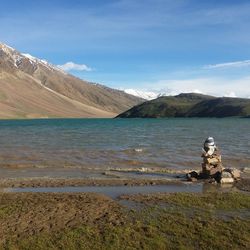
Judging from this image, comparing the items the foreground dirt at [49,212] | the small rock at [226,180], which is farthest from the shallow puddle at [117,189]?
the foreground dirt at [49,212]

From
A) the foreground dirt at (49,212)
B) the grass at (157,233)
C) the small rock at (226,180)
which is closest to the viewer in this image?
the grass at (157,233)

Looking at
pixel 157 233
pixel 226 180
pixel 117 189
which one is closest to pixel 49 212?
pixel 157 233

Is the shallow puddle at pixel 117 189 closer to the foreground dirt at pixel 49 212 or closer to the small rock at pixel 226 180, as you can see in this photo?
the small rock at pixel 226 180

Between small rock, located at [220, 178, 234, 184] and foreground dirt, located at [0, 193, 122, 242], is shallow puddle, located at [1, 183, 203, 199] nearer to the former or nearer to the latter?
small rock, located at [220, 178, 234, 184]

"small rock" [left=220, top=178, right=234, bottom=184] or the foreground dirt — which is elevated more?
"small rock" [left=220, top=178, right=234, bottom=184]

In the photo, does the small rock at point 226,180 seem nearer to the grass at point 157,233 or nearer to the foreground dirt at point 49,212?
the grass at point 157,233

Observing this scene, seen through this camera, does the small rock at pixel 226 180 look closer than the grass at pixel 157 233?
No

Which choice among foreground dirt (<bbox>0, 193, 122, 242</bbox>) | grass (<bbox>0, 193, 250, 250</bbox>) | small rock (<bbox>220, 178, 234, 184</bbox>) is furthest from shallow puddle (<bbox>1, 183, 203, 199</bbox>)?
grass (<bbox>0, 193, 250, 250</bbox>)

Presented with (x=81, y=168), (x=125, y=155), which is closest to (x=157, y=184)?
(x=81, y=168)

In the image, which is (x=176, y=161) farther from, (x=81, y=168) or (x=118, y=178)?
(x=118, y=178)

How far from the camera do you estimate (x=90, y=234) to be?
59.0ft

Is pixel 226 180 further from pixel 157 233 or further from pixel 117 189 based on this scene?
pixel 157 233

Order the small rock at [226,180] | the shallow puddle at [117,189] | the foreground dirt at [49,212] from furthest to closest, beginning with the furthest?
the small rock at [226,180], the shallow puddle at [117,189], the foreground dirt at [49,212]

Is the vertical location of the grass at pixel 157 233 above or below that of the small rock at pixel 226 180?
below
